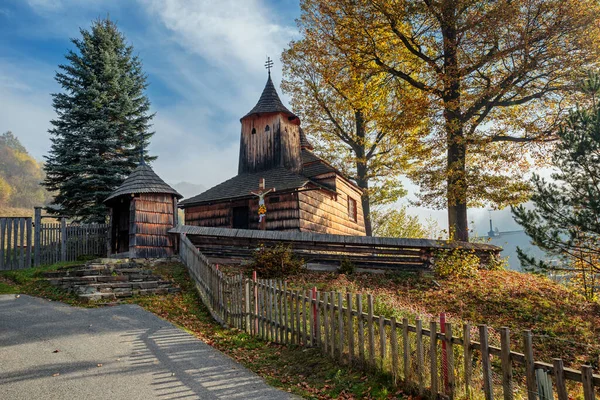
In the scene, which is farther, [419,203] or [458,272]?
[419,203]

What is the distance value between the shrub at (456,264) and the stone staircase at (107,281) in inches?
340

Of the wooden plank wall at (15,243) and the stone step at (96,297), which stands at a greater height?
the wooden plank wall at (15,243)

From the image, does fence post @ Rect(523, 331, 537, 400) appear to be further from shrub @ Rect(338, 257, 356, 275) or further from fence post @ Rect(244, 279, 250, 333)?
shrub @ Rect(338, 257, 356, 275)

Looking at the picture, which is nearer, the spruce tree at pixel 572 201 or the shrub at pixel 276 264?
the spruce tree at pixel 572 201

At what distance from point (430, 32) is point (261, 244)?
12.0 metres

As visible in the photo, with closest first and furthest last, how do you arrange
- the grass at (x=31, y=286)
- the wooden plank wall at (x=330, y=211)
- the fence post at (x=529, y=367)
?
the fence post at (x=529, y=367)
the grass at (x=31, y=286)
the wooden plank wall at (x=330, y=211)

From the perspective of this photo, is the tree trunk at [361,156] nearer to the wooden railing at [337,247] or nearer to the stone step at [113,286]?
the wooden railing at [337,247]

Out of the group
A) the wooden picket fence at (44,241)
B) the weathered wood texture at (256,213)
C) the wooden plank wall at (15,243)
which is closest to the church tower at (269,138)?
the weathered wood texture at (256,213)

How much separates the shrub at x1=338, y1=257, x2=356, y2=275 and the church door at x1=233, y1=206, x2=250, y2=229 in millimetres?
8089

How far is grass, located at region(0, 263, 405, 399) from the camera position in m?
5.49

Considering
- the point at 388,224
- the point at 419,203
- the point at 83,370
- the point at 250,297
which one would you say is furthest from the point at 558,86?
the point at 388,224

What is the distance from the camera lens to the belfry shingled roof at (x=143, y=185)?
17.3 metres

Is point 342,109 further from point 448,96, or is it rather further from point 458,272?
point 458,272

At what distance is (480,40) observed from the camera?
1545 cm
